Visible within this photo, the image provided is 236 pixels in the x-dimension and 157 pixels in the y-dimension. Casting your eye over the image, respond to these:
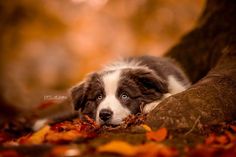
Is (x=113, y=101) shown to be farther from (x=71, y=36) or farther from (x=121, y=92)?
(x=71, y=36)

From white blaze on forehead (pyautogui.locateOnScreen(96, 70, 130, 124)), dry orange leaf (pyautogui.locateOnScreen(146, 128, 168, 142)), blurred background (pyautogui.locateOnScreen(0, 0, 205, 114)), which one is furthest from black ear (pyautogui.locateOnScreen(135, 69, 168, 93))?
blurred background (pyautogui.locateOnScreen(0, 0, 205, 114))

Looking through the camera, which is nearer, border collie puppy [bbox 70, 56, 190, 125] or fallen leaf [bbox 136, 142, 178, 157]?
fallen leaf [bbox 136, 142, 178, 157]

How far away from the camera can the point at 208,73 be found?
655 cm

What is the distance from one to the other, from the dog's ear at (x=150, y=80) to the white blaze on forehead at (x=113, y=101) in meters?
0.28

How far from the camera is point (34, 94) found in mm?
14219

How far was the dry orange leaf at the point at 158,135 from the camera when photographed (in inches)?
168

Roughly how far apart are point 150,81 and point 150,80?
2 cm

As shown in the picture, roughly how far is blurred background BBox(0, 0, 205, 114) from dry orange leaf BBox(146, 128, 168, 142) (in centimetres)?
975

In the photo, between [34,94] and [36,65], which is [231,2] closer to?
[34,94]

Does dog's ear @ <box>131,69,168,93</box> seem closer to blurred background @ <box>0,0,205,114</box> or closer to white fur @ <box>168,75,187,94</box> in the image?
white fur @ <box>168,75,187,94</box>

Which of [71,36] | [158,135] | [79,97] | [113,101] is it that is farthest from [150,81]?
[71,36]

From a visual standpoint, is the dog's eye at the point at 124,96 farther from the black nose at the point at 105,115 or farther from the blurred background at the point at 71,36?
the blurred background at the point at 71,36

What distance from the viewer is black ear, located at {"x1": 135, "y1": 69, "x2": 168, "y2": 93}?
614 cm

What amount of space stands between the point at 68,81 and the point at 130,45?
11.1 ft
